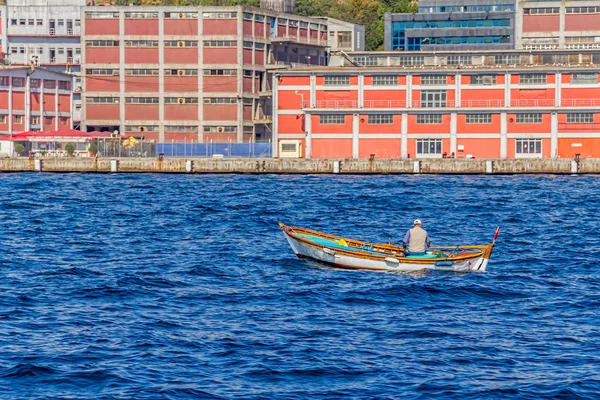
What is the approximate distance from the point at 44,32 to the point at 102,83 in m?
38.4

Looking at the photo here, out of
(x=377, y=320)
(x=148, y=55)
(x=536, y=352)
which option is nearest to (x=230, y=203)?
(x=377, y=320)

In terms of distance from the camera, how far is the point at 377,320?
1348 inches

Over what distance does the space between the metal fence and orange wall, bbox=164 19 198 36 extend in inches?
595

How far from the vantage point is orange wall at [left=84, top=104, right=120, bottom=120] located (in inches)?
5896

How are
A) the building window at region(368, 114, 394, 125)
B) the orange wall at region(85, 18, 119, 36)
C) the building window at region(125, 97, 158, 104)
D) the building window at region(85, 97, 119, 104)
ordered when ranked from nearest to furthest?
the building window at region(368, 114, 394, 125)
the building window at region(125, 97, 158, 104)
the orange wall at region(85, 18, 119, 36)
the building window at region(85, 97, 119, 104)

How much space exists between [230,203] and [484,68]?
172ft

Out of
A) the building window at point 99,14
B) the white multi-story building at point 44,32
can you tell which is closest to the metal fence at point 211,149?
the building window at point 99,14

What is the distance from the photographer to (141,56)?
14875 centimetres

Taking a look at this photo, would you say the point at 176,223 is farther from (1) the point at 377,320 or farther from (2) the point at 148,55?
(2) the point at 148,55

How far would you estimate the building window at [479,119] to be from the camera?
123125 mm

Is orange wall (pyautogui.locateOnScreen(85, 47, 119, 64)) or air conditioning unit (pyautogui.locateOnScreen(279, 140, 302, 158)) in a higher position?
orange wall (pyautogui.locateOnScreen(85, 47, 119, 64))

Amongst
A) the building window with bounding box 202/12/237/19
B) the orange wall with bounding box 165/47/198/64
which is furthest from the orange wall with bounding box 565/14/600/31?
the orange wall with bounding box 165/47/198/64

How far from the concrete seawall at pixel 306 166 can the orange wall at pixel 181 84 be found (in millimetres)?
27886

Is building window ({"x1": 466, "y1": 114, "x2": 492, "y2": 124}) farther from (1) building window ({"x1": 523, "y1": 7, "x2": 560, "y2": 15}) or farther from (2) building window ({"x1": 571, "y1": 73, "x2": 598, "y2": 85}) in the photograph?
(1) building window ({"x1": 523, "y1": 7, "x2": 560, "y2": 15})
